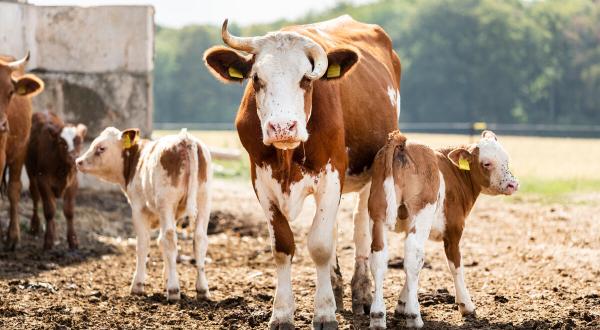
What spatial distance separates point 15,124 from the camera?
12.6 m

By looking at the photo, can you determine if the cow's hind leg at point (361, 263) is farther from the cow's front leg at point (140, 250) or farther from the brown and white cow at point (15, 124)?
the brown and white cow at point (15, 124)

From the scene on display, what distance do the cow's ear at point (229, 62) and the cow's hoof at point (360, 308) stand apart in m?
2.09

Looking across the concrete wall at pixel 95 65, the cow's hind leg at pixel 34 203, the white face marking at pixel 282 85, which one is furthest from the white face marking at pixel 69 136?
the white face marking at pixel 282 85

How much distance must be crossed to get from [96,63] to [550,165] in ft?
68.8

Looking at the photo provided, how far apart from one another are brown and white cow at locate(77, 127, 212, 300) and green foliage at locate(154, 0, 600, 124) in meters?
78.1

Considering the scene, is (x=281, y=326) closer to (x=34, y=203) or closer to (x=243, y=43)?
(x=243, y=43)

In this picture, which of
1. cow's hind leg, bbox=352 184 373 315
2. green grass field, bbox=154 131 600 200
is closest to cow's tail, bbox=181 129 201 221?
cow's hind leg, bbox=352 184 373 315

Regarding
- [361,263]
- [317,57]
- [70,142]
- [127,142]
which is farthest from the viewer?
[70,142]

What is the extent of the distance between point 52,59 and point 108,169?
20.8 feet

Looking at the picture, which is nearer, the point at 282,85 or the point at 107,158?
the point at 282,85

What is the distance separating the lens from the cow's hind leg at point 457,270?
26.9ft

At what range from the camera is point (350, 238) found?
13.9 m

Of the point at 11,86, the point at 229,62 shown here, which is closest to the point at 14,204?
the point at 11,86

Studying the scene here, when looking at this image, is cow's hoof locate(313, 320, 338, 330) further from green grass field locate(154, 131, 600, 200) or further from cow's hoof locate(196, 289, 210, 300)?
green grass field locate(154, 131, 600, 200)
